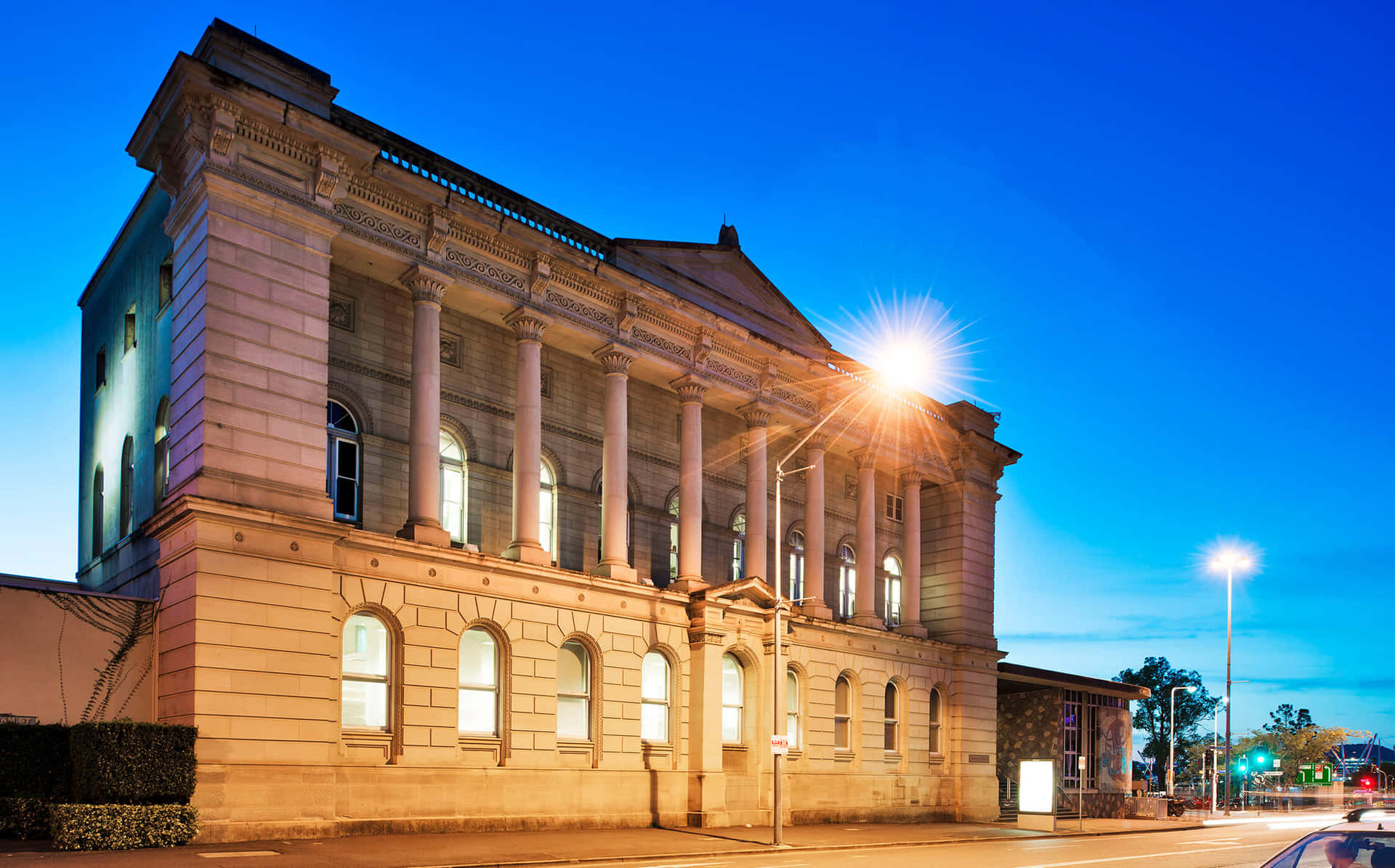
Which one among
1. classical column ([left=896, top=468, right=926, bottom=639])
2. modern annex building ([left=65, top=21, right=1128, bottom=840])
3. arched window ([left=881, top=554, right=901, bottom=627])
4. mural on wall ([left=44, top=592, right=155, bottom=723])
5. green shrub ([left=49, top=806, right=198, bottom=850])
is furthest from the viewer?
arched window ([left=881, top=554, right=901, bottom=627])

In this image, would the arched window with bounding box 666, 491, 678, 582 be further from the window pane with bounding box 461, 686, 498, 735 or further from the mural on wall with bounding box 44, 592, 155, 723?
the mural on wall with bounding box 44, 592, 155, 723

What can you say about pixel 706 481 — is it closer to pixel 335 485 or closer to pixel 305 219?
pixel 335 485

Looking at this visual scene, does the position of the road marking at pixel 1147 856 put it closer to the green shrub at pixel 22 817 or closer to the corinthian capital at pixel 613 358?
the corinthian capital at pixel 613 358

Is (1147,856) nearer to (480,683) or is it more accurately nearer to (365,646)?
(480,683)

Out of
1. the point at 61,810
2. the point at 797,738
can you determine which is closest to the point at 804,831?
the point at 797,738

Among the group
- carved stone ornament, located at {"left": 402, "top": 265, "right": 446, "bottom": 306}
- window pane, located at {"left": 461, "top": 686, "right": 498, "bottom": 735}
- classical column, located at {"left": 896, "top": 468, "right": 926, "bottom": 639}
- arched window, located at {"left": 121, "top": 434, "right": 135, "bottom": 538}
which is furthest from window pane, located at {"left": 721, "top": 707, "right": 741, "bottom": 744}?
arched window, located at {"left": 121, "top": 434, "right": 135, "bottom": 538}

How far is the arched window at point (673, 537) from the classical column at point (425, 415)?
10.8 meters

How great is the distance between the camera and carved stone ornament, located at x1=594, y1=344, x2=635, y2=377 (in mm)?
34719

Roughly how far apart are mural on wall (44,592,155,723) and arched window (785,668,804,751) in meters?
20.8

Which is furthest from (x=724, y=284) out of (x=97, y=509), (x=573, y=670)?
(x=97, y=509)

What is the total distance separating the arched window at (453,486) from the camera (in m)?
32.2

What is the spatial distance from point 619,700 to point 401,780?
7.81 metres

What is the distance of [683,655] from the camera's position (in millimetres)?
35156

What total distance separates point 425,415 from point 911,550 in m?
24.0
